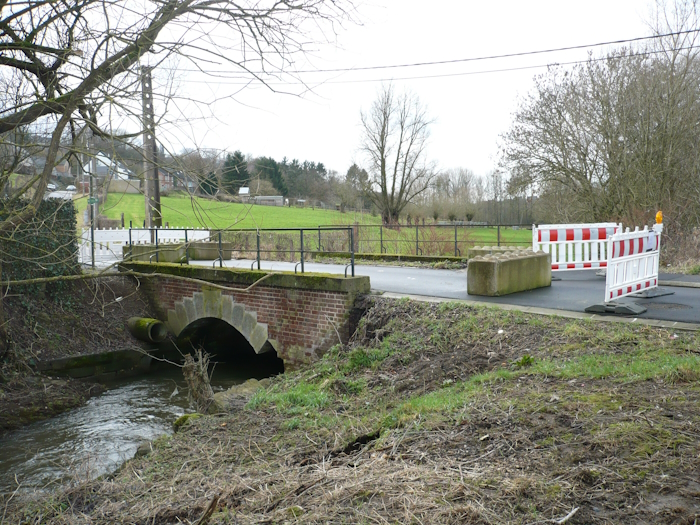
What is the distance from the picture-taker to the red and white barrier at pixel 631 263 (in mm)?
8180

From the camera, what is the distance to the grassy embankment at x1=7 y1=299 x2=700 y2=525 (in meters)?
3.40

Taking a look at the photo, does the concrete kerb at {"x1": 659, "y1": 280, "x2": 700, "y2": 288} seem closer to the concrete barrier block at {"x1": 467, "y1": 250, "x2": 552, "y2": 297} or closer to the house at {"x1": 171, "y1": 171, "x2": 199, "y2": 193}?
the concrete barrier block at {"x1": 467, "y1": 250, "x2": 552, "y2": 297}

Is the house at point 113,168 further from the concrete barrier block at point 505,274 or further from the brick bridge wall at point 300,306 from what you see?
the concrete barrier block at point 505,274

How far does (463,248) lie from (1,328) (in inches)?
571

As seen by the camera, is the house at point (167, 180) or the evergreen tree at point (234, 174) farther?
the evergreen tree at point (234, 174)

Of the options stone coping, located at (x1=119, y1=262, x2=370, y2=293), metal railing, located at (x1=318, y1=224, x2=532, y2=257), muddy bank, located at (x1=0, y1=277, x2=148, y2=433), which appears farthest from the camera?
metal railing, located at (x1=318, y1=224, x2=532, y2=257)

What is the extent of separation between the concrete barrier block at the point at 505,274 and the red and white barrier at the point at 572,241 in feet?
4.39

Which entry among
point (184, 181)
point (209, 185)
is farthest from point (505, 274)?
point (184, 181)

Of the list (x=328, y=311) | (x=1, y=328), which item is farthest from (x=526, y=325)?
(x=1, y=328)

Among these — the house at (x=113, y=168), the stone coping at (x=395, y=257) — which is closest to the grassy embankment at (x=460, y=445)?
the house at (x=113, y=168)

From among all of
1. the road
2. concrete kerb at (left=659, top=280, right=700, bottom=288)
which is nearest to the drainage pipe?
the road

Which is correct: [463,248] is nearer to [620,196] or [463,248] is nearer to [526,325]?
[620,196]

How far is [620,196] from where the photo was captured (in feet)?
64.8

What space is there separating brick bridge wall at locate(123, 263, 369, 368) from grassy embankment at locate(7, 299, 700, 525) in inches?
90.5
